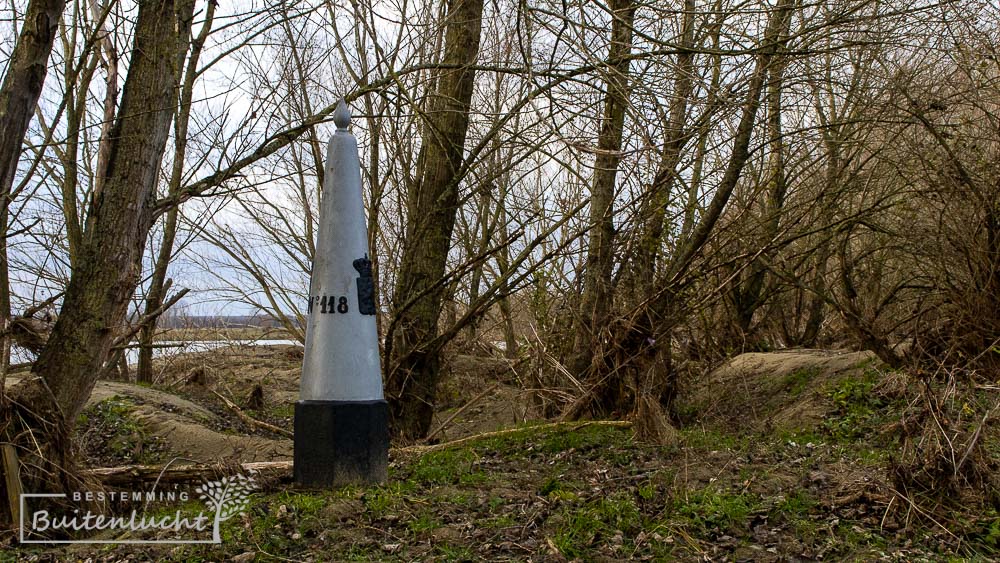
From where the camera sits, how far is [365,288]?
5.57m

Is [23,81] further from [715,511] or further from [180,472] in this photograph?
[715,511]

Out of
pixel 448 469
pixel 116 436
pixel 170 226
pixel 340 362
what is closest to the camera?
pixel 340 362

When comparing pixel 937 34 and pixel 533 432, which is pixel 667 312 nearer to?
pixel 533 432

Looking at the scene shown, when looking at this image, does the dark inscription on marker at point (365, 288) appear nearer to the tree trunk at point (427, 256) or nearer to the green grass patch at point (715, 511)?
the green grass patch at point (715, 511)

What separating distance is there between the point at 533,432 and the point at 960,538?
382cm

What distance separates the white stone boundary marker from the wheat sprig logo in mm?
327

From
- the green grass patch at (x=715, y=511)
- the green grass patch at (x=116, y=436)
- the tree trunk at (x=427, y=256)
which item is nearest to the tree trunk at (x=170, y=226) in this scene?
the green grass patch at (x=116, y=436)

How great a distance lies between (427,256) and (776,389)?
416 centimetres

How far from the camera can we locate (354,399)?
5434mm

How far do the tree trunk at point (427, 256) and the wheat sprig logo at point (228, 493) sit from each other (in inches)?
113

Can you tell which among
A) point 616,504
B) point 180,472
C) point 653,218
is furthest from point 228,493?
point 653,218

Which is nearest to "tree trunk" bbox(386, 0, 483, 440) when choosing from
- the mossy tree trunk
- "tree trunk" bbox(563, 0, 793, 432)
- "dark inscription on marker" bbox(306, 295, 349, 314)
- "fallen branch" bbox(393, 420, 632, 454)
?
"fallen branch" bbox(393, 420, 632, 454)

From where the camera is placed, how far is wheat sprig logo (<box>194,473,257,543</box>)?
4.98 metres

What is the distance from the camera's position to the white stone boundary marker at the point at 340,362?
5.40 meters
